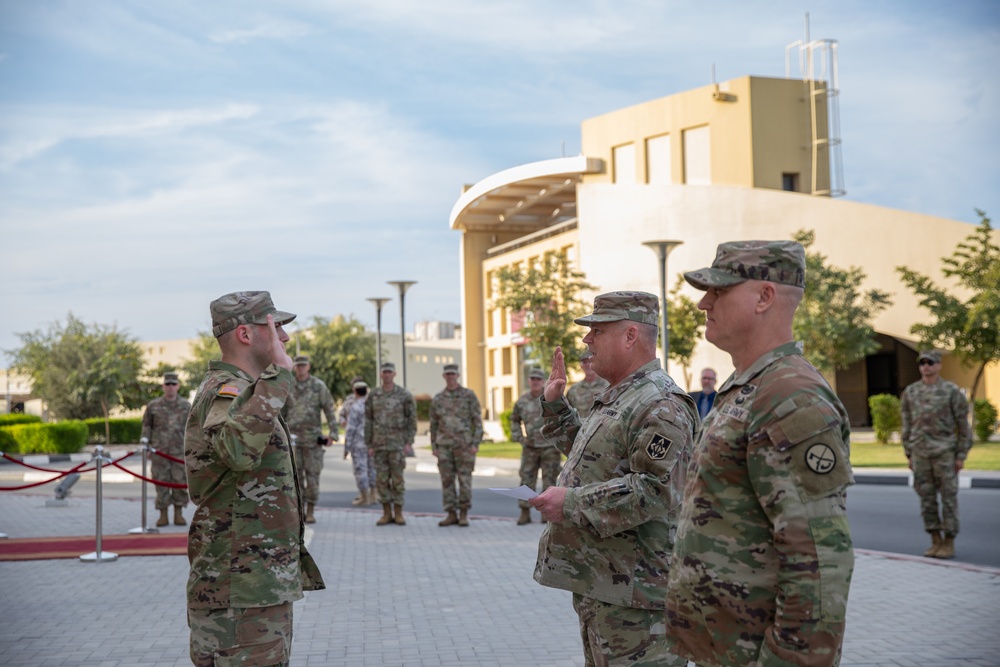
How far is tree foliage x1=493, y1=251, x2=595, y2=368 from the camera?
34.6m

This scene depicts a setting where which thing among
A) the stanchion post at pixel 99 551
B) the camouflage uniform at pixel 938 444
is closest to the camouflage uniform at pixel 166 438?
the stanchion post at pixel 99 551

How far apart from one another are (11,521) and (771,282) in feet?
50.3

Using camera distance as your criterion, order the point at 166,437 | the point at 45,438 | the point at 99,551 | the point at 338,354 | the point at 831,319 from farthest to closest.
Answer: the point at 338,354, the point at 831,319, the point at 45,438, the point at 166,437, the point at 99,551

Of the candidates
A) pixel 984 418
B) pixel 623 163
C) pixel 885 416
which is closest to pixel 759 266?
pixel 885 416

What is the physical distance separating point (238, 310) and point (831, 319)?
31160mm

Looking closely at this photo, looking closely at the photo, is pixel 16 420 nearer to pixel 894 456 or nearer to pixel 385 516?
pixel 385 516

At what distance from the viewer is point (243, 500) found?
4.15 m

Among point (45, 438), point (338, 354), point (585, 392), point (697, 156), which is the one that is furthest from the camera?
point (338, 354)

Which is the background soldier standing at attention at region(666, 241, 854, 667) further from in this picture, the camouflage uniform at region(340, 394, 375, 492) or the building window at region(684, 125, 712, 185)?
the building window at region(684, 125, 712, 185)

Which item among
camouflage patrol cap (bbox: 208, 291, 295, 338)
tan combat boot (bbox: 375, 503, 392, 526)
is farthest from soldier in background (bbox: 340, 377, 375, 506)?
camouflage patrol cap (bbox: 208, 291, 295, 338)

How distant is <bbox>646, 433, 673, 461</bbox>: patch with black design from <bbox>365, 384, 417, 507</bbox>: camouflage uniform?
1053cm

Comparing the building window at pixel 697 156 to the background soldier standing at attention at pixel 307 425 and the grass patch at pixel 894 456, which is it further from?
the background soldier standing at attention at pixel 307 425

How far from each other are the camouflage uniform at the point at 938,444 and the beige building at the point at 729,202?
2697 centimetres

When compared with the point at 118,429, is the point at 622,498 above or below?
above
